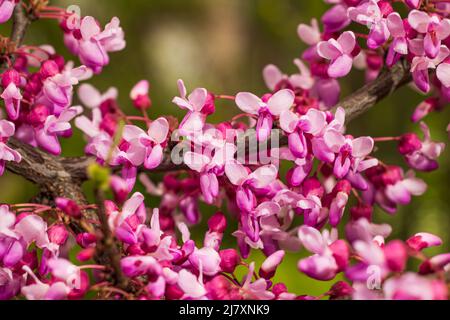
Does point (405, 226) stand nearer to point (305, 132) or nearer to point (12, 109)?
point (305, 132)

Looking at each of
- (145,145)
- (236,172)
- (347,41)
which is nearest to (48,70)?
(145,145)

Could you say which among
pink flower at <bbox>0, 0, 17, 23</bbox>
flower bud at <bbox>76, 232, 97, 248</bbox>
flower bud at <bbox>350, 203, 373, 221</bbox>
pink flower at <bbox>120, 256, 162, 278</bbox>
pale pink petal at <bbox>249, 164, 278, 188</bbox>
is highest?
pink flower at <bbox>0, 0, 17, 23</bbox>

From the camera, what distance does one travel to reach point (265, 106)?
0.76 metres

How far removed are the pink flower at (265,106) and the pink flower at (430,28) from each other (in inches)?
6.1

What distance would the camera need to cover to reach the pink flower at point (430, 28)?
73 centimetres

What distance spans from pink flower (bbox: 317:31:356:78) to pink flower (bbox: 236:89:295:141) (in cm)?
9

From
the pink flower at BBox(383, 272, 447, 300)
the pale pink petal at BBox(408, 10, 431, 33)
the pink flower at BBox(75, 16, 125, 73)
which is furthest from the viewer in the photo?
the pink flower at BBox(75, 16, 125, 73)

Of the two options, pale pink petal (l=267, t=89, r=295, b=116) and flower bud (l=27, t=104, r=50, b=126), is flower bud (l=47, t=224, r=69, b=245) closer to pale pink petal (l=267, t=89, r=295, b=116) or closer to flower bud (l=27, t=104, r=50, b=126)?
flower bud (l=27, t=104, r=50, b=126)

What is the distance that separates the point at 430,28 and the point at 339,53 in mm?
115

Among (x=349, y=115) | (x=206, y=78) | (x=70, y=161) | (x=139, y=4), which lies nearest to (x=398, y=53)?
(x=349, y=115)

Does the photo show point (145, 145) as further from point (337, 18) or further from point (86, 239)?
point (337, 18)

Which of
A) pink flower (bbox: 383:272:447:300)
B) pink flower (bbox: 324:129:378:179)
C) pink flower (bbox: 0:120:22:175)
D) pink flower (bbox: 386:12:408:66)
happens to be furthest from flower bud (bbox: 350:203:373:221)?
pink flower (bbox: 0:120:22:175)

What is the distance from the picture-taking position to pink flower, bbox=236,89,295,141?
752 millimetres

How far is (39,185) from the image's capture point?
0.82 m
